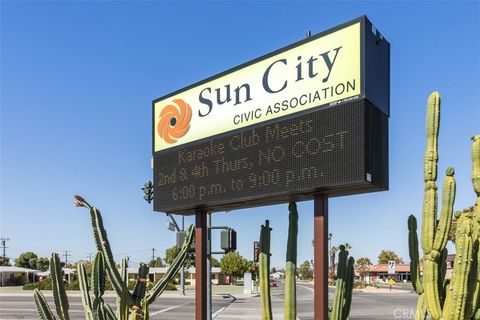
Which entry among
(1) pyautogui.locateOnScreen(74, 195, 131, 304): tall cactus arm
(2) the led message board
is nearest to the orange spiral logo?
(2) the led message board

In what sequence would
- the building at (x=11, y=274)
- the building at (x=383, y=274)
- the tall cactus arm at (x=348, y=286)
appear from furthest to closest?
the building at (x=383, y=274) → the building at (x=11, y=274) → the tall cactus arm at (x=348, y=286)

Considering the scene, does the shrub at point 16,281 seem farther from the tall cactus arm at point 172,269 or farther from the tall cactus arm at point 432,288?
the tall cactus arm at point 432,288

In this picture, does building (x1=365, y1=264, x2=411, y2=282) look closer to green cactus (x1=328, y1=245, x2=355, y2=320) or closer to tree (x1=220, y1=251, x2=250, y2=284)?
tree (x1=220, y1=251, x2=250, y2=284)

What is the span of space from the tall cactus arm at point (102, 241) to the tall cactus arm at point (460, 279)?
517cm

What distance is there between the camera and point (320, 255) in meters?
7.08

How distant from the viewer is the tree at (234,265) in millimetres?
66188

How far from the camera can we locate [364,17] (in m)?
6.58

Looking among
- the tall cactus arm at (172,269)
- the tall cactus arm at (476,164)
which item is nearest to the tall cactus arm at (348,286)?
the tall cactus arm at (476,164)

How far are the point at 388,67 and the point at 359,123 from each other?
4.03 ft

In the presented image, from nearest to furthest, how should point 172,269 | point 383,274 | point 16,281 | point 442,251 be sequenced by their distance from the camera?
point 442,251 < point 172,269 < point 16,281 < point 383,274

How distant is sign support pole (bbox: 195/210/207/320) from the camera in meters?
9.48

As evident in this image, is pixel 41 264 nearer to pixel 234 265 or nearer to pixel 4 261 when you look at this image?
pixel 4 261

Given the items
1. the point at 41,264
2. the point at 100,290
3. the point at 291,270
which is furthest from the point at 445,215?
the point at 41,264

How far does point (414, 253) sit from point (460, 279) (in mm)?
1038
